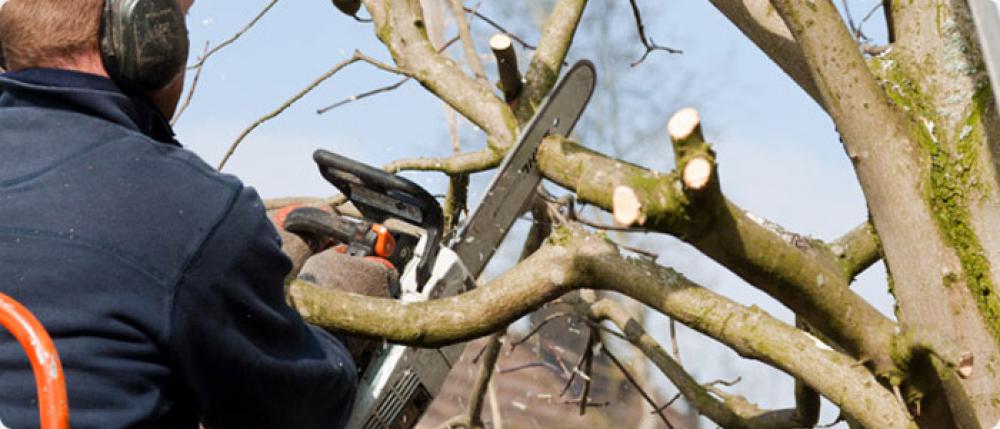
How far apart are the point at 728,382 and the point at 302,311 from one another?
78.4 inches

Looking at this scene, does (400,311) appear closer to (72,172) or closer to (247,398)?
(247,398)

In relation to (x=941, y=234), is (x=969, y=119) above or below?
above

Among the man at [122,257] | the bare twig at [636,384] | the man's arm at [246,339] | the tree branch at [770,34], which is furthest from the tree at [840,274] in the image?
the bare twig at [636,384]

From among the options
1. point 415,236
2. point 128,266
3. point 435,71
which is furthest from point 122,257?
point 435,71

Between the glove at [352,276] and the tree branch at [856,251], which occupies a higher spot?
the tree branch at [856,251]

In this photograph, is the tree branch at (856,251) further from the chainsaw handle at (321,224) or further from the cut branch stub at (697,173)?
the cut branch stub at (697,173)

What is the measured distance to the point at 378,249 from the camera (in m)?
2.99

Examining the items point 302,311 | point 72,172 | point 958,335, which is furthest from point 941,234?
point 72,172

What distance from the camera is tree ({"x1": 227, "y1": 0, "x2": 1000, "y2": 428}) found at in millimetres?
2436

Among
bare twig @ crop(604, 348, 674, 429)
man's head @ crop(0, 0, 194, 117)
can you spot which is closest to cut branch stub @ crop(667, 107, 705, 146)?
man's head @ crop(0, 0, 194, 117)

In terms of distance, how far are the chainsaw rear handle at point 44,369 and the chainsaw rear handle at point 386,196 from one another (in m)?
1.39

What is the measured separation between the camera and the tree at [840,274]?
2436 millimetres

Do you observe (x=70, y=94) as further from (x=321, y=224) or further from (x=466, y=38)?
(x=466, y=38)

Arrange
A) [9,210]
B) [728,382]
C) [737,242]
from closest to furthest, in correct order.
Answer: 1. [9,210]
2. [737,242]
3. [728,382]
